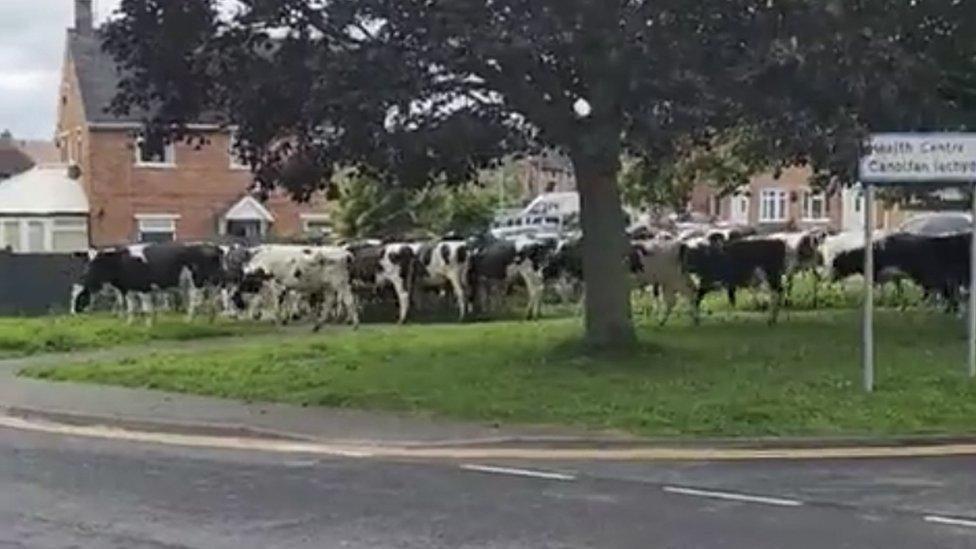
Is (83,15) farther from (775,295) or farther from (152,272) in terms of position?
(775,295)

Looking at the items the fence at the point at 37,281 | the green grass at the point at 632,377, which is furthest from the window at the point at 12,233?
the green grass at the point at 632,377

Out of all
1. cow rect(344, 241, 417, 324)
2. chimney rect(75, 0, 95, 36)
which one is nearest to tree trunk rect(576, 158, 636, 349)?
cow rect(344, 241, 417, 324)

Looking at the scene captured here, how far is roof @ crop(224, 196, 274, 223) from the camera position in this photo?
57094 mm

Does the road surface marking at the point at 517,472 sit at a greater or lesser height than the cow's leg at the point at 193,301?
lesser

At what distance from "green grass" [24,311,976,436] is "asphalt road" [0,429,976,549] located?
7.32ft

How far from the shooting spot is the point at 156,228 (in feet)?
184

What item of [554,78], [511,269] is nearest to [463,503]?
[554,78]

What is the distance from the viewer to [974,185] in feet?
63.1

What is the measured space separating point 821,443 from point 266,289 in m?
16.9

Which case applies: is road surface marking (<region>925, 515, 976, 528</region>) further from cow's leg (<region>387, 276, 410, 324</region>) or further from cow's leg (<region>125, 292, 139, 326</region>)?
cow's leg (<region>125, 292, 139, 326</region>)

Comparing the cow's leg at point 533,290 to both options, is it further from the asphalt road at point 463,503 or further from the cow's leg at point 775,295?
the asphalt road at point 463,503

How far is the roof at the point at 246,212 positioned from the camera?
2248 inches

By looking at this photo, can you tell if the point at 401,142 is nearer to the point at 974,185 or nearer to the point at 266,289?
the point at 974,185

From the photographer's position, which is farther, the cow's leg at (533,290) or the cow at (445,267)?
the cow's leg at (533,290)
